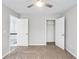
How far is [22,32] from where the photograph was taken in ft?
22.7

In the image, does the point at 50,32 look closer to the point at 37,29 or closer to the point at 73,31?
the point at 37,29

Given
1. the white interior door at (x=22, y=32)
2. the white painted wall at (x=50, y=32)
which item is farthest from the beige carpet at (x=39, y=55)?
the white painted wall at (x=50, y=32)

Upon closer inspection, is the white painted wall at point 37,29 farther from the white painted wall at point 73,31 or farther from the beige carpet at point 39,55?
the white painted wall at point 73,31

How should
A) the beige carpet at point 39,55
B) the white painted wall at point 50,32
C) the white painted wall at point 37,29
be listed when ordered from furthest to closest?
1. the white painted wall at point 50,32
2. the white painted wall at point 37,29
3. the beige carpet at point 39,55

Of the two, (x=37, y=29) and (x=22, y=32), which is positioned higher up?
(x=37, y=29)

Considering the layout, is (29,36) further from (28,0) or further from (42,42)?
(28,0)

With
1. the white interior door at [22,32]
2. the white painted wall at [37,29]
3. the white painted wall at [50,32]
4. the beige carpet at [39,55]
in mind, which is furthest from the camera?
the white painted wall at [50,32]

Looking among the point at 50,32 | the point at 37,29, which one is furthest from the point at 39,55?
the point at 50,32

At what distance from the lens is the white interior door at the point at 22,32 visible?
6864 mm

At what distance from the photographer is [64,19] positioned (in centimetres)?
570

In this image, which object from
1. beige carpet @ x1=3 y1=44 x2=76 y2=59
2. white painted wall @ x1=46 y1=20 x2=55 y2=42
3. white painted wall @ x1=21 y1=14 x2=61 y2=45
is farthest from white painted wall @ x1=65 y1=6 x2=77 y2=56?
white painted wall @ x1=46 y1=20 x2=55 y2=42

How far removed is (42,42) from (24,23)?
6.91 ft

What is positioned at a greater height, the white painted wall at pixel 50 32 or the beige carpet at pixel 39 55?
the white painted wall at pixel 50 32

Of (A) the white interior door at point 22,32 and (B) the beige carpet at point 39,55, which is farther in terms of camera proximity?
(A) the white interior door at point 22,32
